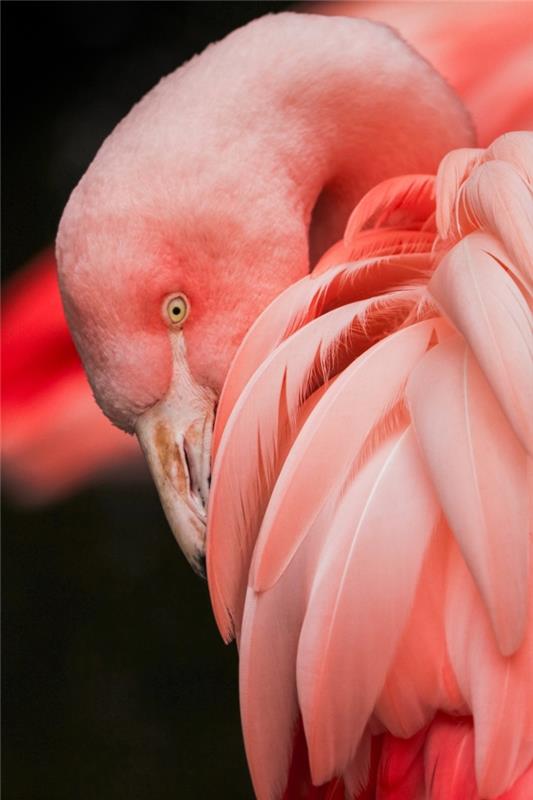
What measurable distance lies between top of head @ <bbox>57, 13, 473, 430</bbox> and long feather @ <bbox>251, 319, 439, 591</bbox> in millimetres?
237

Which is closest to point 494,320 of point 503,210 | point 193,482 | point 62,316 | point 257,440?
point 503,210

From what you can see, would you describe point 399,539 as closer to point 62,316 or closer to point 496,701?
point 496,701

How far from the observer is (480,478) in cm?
67

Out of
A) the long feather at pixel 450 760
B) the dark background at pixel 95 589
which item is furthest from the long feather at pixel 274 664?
the dark background at pixel 95 589

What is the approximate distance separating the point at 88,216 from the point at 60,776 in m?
0.67

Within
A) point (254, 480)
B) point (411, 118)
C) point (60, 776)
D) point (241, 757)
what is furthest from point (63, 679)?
point (411, 118)

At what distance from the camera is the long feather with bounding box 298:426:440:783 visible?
0.69m

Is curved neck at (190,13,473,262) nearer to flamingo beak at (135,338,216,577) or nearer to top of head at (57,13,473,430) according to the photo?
top of head at (57,13,473,430)

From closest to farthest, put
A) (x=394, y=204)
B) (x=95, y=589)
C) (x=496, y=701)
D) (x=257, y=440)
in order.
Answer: (x=496, y=701) < (x=257, y=440) < (x=394, y=204) < (x=95, y=589)

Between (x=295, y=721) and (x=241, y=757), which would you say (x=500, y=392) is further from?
(x=241, y=757)

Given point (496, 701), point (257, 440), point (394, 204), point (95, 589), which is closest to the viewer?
point (496, 701)

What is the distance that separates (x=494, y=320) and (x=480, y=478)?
111 mm

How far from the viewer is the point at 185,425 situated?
95 centimetres

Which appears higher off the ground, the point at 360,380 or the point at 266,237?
the point at 266,237
